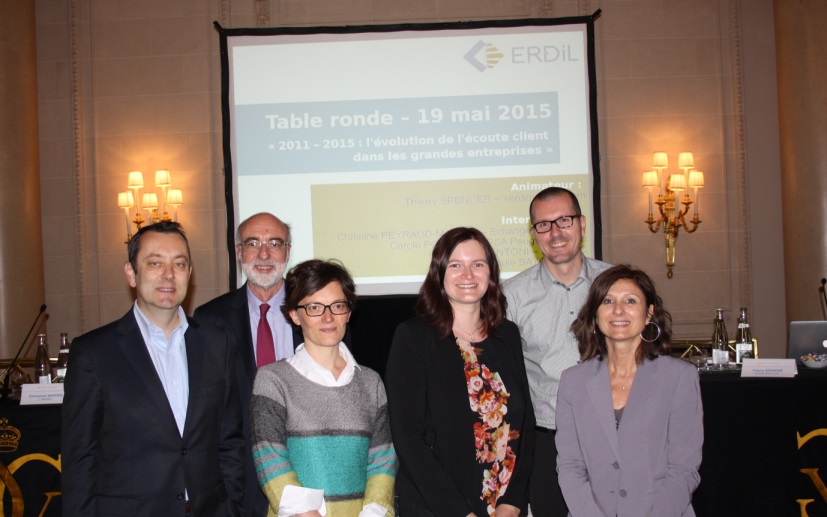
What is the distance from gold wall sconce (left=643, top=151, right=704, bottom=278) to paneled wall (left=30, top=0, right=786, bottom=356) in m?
0.10

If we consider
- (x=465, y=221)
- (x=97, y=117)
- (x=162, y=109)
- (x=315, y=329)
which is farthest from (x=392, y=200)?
(x=315, y=329)

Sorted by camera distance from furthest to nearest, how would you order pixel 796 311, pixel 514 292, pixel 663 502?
pixel 796 311, pixel 514 292, pixel 663 502

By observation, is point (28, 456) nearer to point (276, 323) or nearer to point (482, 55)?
point (276, 323)

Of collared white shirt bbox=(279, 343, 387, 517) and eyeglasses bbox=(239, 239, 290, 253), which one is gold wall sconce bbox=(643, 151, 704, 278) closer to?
eyeglasses bbox=(239, 239, 290, 253)

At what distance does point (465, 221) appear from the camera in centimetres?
595

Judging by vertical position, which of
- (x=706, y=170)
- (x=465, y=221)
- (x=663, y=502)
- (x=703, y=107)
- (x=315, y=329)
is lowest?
(x=663, y=502)

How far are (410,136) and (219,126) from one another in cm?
167

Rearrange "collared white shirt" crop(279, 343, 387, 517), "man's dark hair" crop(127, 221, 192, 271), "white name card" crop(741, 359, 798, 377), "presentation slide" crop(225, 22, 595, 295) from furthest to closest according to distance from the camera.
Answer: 1. "presentation slide" crop(225, 22, 595, 295)
2. "white name card" crop(741, 359, 798, 377)
3. "man's dark hair" crop(127, 221, 192, 271)
4. "collared white shirt" crop(279, 343, 387, 517)

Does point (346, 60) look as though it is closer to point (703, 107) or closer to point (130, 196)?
point (130, 196)

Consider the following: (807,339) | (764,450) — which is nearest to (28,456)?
(764,450)

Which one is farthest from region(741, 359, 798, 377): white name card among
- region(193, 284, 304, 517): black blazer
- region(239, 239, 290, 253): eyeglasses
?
region(239, 239, 290, 253): eyeglasses

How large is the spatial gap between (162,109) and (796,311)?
5567mm

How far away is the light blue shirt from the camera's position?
7.50 ft

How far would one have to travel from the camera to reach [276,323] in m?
3.03
